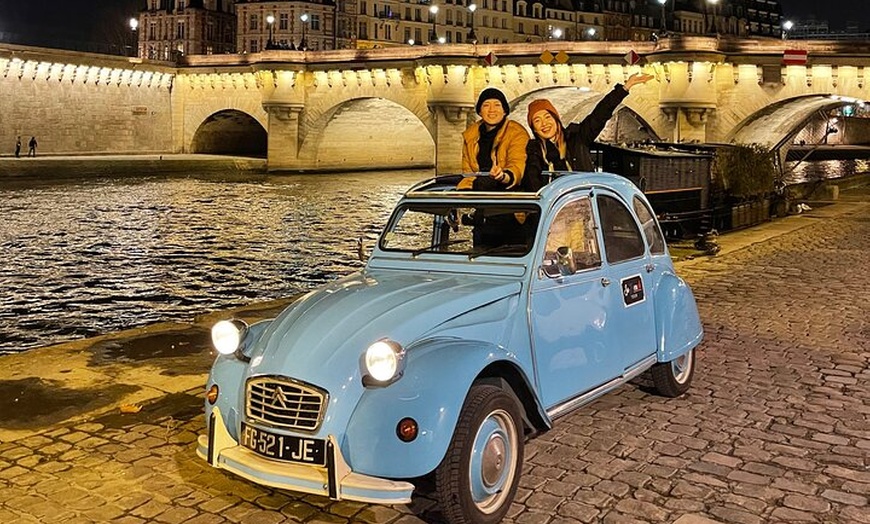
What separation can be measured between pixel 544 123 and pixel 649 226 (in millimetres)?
1293

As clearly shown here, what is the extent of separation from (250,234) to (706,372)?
16.8m

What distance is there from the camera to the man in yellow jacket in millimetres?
6094

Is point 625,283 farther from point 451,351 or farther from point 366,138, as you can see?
point 366,138

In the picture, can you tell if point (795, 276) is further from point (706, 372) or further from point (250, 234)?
point (250, 234)

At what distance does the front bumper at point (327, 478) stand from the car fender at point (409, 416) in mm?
51

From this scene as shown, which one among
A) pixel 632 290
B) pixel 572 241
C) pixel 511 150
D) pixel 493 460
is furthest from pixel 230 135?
pixel 493 460

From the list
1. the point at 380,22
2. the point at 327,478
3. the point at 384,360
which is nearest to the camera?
the point at 327,478

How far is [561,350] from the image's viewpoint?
16.7 ft

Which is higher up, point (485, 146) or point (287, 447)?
point (485, 146)

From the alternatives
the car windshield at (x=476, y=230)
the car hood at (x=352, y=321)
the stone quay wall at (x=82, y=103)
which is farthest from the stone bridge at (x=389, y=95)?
the car hood at (x=352, y=321)

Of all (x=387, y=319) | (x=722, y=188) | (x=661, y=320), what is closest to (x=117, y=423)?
(x=387, y=319)

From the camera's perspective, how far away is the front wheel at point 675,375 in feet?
21.0

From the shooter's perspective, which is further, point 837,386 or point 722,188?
point 722,188

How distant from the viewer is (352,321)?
4508 millimetres
